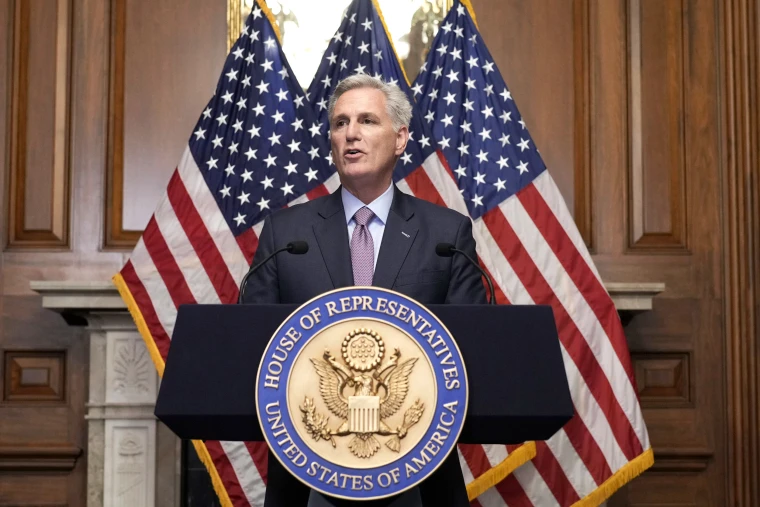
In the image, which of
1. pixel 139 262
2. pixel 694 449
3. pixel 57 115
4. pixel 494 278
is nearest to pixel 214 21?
pixel 57 115

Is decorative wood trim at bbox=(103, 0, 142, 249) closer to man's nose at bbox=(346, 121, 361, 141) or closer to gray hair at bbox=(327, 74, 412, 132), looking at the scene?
gray hair at bbox=(327, 74, 412, 132)

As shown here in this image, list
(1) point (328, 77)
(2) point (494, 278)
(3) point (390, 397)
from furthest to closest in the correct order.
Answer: (1) point (328, 77)
(2) point (494, 278)
(3) point (390, 397)

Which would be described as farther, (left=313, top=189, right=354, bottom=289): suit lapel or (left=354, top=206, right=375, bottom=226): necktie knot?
(left=354, top=206, right=375, bottom=226): necktie knot

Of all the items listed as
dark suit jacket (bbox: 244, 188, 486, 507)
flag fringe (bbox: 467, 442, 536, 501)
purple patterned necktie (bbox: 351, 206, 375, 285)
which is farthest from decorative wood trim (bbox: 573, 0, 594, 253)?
purple patterned necktie (bbox: 351, 206, 375, 285)

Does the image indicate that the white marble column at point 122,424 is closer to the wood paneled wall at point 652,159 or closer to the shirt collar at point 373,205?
the shirt collar at point 373,205

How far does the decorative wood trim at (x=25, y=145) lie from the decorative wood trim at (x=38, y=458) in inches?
36.3

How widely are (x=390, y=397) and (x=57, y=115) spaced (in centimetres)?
323

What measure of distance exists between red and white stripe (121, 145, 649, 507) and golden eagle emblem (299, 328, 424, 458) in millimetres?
2096

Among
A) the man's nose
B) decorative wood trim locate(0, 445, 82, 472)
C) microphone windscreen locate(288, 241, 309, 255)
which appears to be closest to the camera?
microphone windscreen locate(288, 241, 309, 255)

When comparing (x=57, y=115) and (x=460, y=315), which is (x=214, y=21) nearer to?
(x=57, y=115)

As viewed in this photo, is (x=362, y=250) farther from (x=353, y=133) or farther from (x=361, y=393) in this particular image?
(x=361, y=393)

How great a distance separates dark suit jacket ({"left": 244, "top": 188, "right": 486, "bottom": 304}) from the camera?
82.6 inches

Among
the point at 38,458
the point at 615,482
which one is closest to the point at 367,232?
the point at 615,482

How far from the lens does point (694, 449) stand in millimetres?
4227
